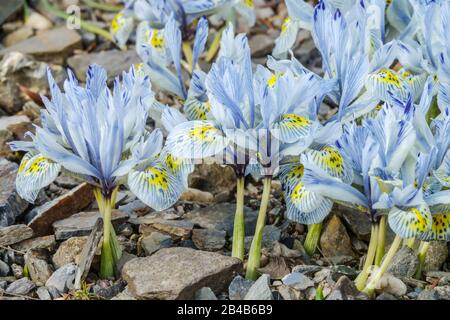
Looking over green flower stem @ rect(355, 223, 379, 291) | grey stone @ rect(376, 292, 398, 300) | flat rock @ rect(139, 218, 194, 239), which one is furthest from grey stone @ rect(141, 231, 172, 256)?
grey stone @ rect(376, 292, 398, 300)

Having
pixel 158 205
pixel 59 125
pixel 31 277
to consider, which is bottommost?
pixel 31 277

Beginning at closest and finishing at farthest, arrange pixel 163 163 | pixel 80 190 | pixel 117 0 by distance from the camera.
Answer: pixel 163 163 → pixel 80 190 → pixel 117 0

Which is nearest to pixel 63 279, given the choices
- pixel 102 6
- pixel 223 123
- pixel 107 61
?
pixel 223 123

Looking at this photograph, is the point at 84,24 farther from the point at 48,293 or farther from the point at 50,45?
the point at 48,293

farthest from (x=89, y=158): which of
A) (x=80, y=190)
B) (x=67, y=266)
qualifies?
(x=80, y=190)

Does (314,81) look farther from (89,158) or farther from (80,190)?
(80,190)

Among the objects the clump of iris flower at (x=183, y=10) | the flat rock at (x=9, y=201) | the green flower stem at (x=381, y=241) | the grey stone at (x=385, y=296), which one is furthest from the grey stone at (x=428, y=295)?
the clump of iris flower at (x=183, y=10)
